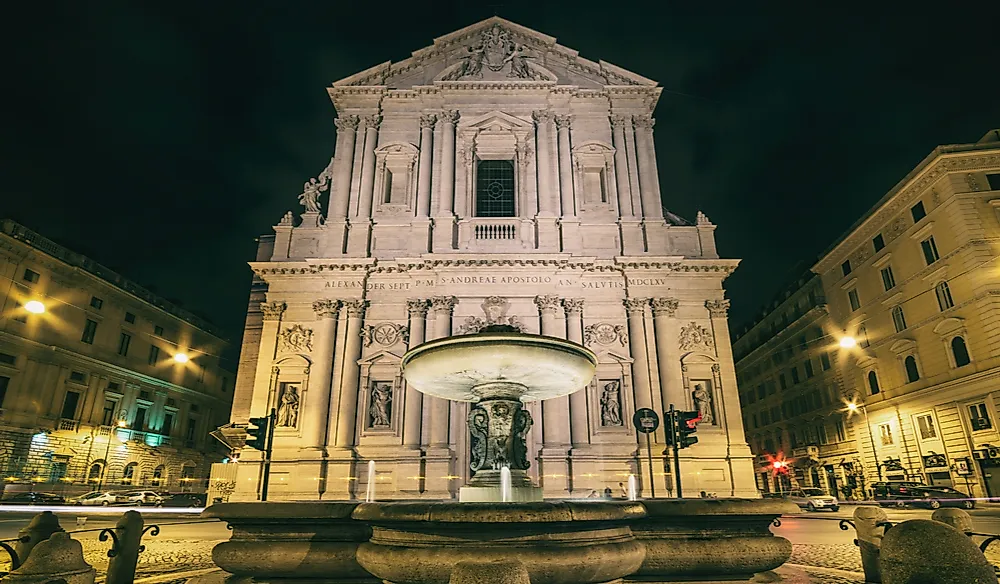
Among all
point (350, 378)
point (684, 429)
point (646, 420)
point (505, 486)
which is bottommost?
point (505, 486)

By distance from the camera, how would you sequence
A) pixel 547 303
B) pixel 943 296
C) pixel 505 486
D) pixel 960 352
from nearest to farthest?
pixel 505 486 < pixel 547 303 < pixel 960 352 < pixel 943 296

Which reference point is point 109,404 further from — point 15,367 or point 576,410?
point 576,410

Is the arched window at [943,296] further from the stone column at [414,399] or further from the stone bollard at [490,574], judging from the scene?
the stone bollard at [490,574]

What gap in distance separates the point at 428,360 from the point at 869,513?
513 centimetres

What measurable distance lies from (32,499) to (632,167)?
91.4 feet

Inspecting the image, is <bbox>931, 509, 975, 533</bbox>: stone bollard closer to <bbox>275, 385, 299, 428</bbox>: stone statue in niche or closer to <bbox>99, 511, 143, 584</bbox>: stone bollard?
<bbox>99, 511, 143, 584</bbox>: stone bollard

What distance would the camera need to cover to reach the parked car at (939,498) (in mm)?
18761

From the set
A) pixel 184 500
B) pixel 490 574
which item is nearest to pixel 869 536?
pixel 490 574

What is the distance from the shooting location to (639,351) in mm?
18312

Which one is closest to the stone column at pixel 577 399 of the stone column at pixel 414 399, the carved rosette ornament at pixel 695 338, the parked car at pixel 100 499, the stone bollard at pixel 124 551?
the carved rosette ornament at pixel 695 338

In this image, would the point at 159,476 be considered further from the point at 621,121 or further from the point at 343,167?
the point at 621,121

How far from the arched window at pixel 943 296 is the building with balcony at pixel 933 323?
0.14 ft

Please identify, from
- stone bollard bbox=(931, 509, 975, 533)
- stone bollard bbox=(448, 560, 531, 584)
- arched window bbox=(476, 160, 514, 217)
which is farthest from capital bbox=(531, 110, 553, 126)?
stone bollard bbox=(448, 560, 531, 584)

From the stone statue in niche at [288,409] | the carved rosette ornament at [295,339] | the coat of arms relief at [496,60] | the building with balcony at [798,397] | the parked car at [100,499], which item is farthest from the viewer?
the building with balcony at [798,397]
